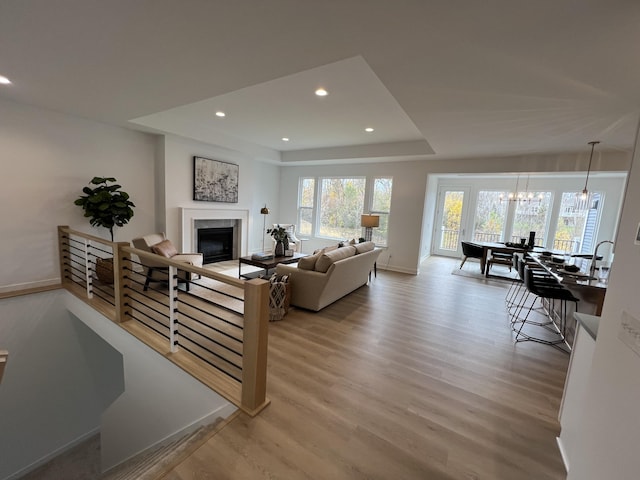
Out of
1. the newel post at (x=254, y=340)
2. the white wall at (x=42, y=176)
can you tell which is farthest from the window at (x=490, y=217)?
the white wall at (x=42, y=176)

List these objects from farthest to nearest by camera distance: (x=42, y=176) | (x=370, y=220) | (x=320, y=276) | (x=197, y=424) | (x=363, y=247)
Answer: (x=370, y=220)
(x=363, y=247)
(x=42, y=176)
(x=320, y=276)
(x=197, y=424)

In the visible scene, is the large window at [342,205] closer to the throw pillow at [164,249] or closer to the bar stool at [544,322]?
the bar stool at [544,322]

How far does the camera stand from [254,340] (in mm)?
1858

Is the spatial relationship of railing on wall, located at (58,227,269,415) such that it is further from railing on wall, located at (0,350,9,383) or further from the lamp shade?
the lamp shade

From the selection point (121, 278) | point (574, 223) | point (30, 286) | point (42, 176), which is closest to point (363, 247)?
point (121, 278)

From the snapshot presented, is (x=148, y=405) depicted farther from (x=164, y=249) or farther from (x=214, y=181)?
(x=214, y=181)

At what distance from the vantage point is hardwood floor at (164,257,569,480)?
5.23ft

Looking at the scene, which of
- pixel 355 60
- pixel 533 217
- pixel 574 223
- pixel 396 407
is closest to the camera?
pixel 396 407

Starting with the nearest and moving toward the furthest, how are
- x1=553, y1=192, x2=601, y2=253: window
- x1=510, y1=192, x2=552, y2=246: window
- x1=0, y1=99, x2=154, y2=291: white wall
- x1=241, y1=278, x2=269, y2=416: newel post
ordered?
1. x1=241, y1=278, x2=269, y2=416: newel post
2. x1=0, y1=99, x2=154, y2=291: white wall
3. x1=553, y1=192, x2=601, y2=253: window
4. x1=510, y1=192, x2=552, y2=246: window

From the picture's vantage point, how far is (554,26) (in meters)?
1.48

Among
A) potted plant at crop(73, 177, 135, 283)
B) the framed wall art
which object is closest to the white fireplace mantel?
the framed wall art

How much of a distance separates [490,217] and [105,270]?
9034 millimetres

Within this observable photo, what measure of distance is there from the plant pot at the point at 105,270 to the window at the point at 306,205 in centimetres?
460

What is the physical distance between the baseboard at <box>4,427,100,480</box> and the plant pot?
96.0 inches
